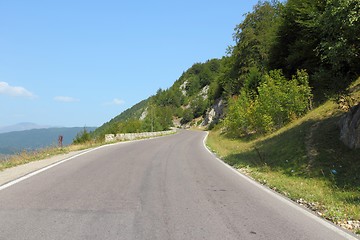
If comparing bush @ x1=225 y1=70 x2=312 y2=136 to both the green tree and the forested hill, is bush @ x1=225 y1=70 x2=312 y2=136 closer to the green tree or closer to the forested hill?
the forested hill

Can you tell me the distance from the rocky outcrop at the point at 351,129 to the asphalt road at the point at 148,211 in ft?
12.2

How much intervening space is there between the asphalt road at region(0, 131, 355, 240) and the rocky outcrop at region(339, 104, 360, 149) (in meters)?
3.72

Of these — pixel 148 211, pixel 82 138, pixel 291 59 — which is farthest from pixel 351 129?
pixel 82 138

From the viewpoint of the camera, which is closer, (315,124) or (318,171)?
(318,171)

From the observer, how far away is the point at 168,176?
1073 cm

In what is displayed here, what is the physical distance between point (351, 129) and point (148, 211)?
804 cm

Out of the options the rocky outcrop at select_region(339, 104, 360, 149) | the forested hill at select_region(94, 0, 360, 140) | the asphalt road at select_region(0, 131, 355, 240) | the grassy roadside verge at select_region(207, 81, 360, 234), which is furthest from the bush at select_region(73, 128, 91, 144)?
the rocky outcrop at select_region(339, 104, 360, 149)

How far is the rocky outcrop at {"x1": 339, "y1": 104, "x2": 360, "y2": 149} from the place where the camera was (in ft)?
35.1

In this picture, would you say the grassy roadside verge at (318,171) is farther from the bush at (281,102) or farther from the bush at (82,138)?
the bush at (82,138)

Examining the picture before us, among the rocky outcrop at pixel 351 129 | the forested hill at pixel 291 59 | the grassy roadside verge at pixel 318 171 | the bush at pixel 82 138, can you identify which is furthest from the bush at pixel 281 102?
the bush at pixel 82 138

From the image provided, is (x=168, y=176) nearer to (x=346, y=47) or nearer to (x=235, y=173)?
(x=235, y=173)

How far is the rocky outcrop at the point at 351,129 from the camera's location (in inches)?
422

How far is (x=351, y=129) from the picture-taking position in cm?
1118

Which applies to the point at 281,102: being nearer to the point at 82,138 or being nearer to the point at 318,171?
the point at 318,171
